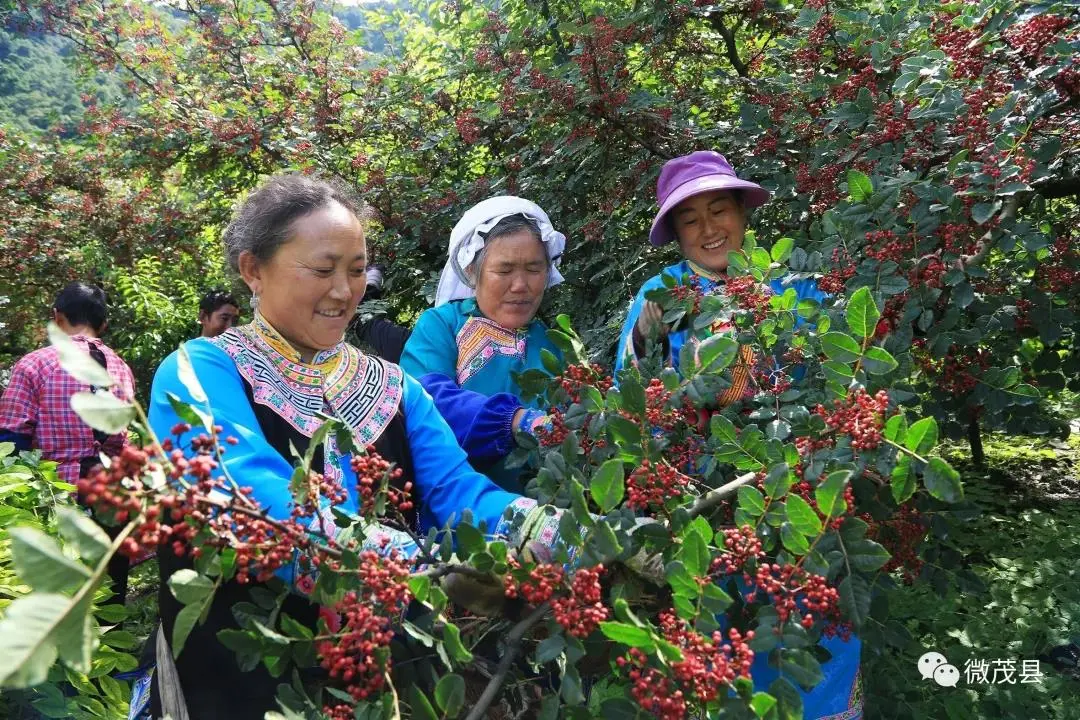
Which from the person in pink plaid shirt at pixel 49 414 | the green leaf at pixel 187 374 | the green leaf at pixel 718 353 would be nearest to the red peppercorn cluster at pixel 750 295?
the green leaf at pixel 718 353

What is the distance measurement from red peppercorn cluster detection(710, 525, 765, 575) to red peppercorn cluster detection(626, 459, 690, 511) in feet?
0.46

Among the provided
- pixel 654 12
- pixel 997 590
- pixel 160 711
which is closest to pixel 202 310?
pixel 654 12

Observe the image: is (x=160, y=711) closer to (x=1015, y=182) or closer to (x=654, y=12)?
(x=1015, y=182)

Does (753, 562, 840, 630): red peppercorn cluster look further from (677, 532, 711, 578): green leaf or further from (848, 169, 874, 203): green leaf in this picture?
(848, 169, 874, 203): green leaf

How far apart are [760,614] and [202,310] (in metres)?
4.34

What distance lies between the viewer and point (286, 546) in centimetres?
93

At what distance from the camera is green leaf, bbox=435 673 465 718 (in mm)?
1003

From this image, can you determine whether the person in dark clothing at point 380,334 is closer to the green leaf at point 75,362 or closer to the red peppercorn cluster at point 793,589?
the red peppercorn cluster at point 793,589

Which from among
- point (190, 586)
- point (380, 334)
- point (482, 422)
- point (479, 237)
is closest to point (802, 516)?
point (190, 586)

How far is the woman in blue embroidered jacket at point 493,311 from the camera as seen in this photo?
2.52 m

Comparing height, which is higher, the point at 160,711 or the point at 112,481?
the point at 112,481

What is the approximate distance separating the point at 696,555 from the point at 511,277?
5.47ft

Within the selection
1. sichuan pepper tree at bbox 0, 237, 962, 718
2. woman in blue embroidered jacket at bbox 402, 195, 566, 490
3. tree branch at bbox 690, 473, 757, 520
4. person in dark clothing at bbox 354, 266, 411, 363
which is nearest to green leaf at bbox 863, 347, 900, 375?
sichuan pepper tree at bbox 0, 237, 962, 718

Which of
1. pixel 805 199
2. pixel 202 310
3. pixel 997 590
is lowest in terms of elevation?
pixel 202 310
